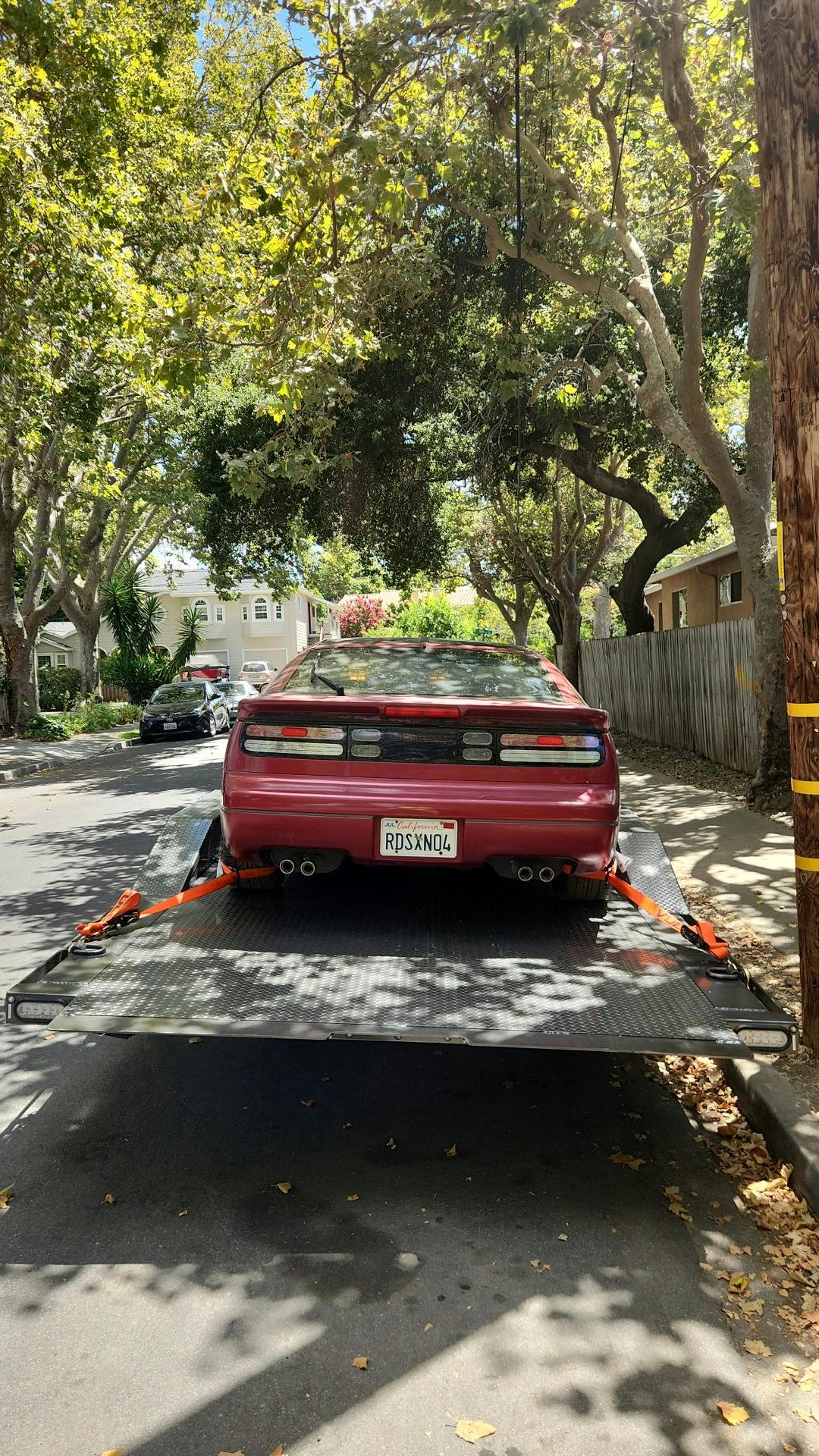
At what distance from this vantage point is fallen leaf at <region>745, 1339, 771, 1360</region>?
8.88ft

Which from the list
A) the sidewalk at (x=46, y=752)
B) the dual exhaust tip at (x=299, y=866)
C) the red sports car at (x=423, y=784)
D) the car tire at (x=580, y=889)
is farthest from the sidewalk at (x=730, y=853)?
the sidewalk at (x=46, y=752)

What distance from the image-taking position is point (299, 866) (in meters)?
4.71

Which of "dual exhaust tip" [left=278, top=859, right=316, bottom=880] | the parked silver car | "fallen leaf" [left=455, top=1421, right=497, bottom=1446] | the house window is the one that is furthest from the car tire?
the parked silver car

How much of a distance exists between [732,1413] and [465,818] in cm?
236

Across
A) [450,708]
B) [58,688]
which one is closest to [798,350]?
[450,708]

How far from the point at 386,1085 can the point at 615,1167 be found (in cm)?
110

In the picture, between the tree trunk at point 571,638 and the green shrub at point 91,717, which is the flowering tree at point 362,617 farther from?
the tree trunk at point 571,638

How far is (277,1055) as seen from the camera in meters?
4.82

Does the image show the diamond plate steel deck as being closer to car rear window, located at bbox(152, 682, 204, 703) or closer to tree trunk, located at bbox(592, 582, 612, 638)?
car rear window, located at bbox(152, 682, 204, 703)

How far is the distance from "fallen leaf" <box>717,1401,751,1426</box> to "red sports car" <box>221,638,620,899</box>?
2239 mm

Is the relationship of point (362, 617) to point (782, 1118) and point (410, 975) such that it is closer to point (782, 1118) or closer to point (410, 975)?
point (410, 975)

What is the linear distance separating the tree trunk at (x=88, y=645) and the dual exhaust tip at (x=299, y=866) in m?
28.9

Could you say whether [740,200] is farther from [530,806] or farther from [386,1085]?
[386,1085]

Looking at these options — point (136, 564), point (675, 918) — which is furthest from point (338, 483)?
point (136, 564)
